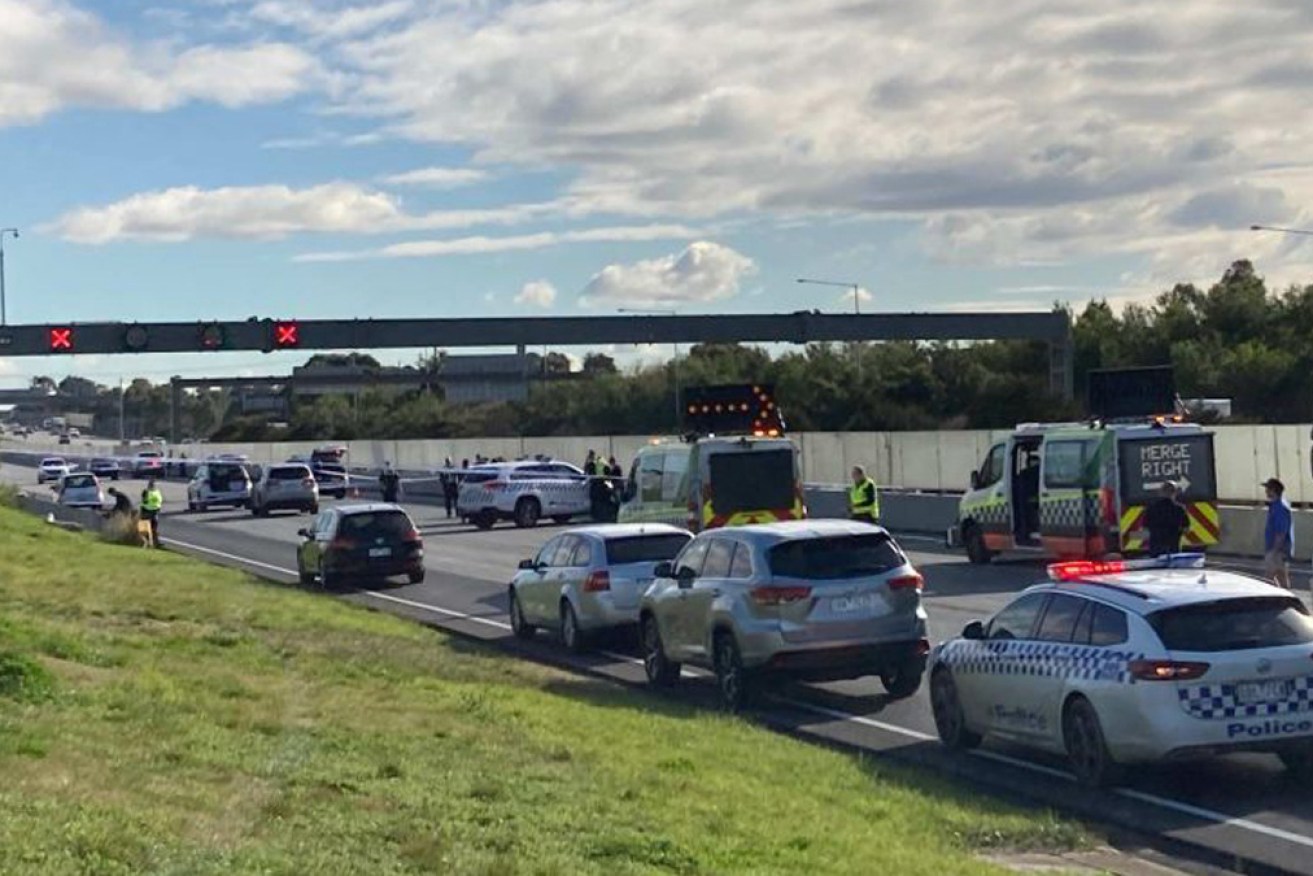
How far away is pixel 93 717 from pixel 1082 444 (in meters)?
19.0

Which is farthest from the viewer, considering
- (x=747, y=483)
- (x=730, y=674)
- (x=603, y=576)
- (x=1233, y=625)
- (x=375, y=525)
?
(x=375, y=525)

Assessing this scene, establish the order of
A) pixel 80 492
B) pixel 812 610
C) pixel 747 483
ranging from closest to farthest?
1. pixel 812 610
2. pixel 747 483
3. pixel 80 492

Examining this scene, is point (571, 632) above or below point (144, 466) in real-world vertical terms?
below

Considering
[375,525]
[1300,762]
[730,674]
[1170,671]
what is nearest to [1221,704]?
[1170,671]

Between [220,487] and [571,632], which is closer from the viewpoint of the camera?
[571,632]

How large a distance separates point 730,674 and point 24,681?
22.1 ft

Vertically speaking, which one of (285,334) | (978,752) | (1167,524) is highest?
(285,334)

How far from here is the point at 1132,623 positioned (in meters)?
14.1

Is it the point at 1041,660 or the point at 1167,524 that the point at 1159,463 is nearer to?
the point at 1167,524

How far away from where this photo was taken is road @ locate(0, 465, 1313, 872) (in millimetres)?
12891

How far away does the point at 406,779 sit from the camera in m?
12.1

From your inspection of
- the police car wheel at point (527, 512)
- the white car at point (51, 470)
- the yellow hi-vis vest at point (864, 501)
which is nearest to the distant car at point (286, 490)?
the police car wheel at point (527, 512)

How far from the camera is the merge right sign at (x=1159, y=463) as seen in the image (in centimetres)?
2920

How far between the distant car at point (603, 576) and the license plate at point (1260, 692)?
10672 millimetres
